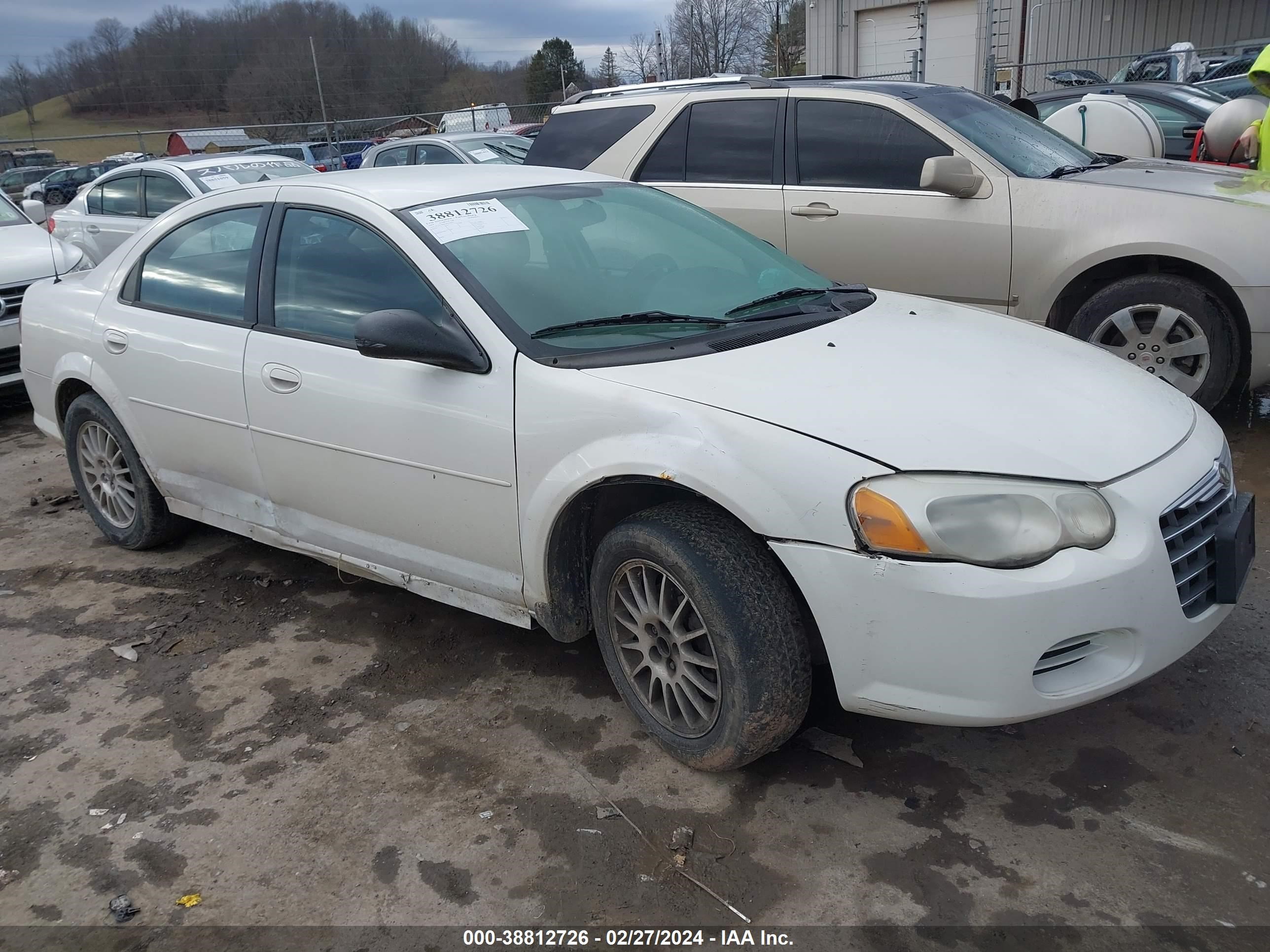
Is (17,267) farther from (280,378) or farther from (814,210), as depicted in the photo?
(814,210)

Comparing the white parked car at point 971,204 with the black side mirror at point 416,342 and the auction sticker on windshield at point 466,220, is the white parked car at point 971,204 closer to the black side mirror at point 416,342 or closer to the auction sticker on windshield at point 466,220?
the auction sticker on windshield at point 466,220

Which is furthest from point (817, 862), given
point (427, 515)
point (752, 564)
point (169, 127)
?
point (169, 127)

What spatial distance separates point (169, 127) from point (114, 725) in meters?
44.8

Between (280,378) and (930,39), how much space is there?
2562 centimetres

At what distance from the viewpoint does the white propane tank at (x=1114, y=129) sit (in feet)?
24.7

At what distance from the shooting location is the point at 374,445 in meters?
3.23

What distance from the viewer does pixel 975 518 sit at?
2340 millimetres

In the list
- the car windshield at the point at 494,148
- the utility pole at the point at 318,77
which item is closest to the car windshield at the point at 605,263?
the car windshield at the point at 494,148

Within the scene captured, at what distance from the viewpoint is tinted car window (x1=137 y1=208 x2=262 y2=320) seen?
148 inches

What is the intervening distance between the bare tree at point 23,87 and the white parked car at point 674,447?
49.7 metres

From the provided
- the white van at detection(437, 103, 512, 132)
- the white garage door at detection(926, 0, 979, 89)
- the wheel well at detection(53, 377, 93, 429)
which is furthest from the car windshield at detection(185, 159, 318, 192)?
the white garage door at detection(926, 0, 979, 89)

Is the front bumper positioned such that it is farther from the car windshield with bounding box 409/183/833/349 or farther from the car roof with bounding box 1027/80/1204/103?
the car roof with bounding box 1027/80/1204/103

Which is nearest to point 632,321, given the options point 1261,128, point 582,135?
point 582,135

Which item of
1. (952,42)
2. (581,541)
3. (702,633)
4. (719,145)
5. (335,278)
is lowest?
(702,633)
